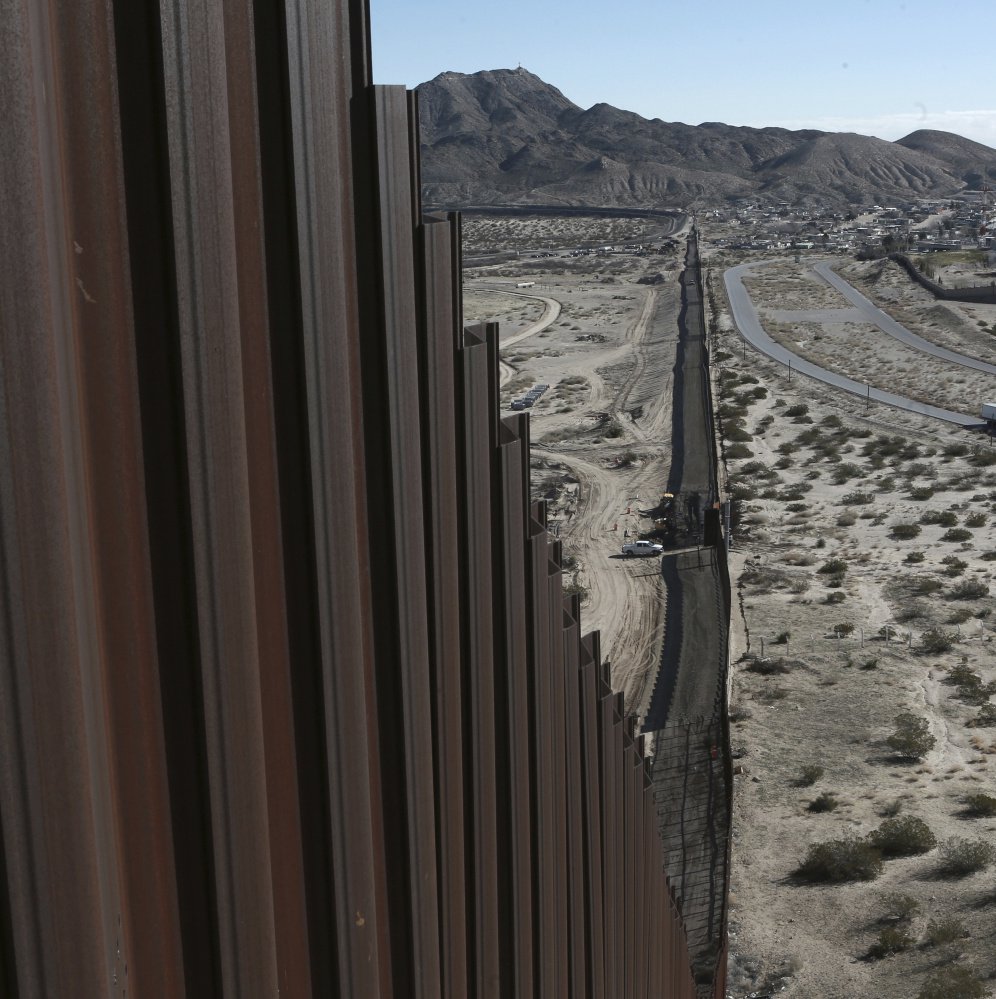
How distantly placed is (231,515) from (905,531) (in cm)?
3705

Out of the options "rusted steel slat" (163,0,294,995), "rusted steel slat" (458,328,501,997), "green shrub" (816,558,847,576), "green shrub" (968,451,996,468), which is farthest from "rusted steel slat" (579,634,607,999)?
"green shrub" (968,451,996,468)

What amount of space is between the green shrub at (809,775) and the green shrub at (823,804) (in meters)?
0.55

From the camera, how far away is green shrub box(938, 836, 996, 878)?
17.9 meters

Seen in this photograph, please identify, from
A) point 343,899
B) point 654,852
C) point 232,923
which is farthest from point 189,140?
point 654,852

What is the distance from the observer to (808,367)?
66.4 metres

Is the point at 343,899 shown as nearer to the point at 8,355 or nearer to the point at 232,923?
the point at 232,923

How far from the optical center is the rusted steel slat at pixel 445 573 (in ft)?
11.2

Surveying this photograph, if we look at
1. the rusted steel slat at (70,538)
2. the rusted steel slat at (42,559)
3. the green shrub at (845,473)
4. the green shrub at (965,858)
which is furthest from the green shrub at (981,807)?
the green shrub at (845,473)

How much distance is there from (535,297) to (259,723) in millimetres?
100603

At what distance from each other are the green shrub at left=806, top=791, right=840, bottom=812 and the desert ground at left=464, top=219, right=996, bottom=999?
0.04m

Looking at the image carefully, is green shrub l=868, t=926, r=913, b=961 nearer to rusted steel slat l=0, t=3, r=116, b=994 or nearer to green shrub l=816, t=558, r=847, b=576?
rusted steel slat l=0, t=3, r=116, b=994

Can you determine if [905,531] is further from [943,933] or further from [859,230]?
[859,230]

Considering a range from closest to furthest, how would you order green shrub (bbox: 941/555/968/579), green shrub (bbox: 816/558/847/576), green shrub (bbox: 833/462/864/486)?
green shrub (bbox: 941/555/968/579), green shrub (bbox: 816/558/847/576), green shrub (bbox: 833/462/864/486)

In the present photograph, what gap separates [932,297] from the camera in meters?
89.4
